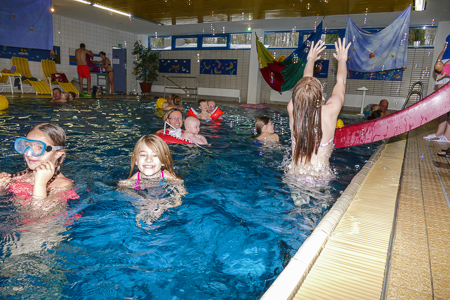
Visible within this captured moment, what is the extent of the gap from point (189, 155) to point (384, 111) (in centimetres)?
730

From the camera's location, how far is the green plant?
18.8 meters

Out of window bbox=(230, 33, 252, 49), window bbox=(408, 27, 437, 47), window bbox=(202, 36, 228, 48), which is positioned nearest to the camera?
window bbox=(408, 27, 437, 47)

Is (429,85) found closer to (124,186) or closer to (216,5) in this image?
(216,5)

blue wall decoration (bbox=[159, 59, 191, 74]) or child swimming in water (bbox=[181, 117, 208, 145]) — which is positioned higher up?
blue wall decoration (bbox=[159, 59, 191, 74])

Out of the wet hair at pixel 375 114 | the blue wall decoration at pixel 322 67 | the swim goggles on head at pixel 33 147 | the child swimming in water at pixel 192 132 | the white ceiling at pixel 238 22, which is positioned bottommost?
the child swimming in water at pixel 192 132

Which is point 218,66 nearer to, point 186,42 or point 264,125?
point 186,42

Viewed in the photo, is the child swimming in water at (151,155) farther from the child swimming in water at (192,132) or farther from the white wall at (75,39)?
the white wall at (75,39)

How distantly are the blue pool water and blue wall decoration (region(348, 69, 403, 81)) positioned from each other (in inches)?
469

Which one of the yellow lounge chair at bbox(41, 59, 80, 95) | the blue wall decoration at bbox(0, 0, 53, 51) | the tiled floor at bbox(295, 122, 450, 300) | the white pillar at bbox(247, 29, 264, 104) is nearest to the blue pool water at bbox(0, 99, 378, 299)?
the tiled floor at bbox(295, 122, 450, 300)

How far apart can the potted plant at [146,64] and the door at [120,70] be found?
720 millimetres

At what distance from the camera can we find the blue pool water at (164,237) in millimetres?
1688

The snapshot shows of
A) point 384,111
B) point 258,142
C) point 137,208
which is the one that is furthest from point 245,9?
point 137,208

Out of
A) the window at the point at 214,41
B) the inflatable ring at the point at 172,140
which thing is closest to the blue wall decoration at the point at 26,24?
the inflatable ring at the point at 172,140

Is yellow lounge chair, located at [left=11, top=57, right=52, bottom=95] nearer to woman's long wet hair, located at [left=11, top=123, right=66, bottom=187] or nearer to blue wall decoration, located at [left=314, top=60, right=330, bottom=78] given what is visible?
blue wall decoration, located at [left=314, top=60, right=330, bottom=78]
